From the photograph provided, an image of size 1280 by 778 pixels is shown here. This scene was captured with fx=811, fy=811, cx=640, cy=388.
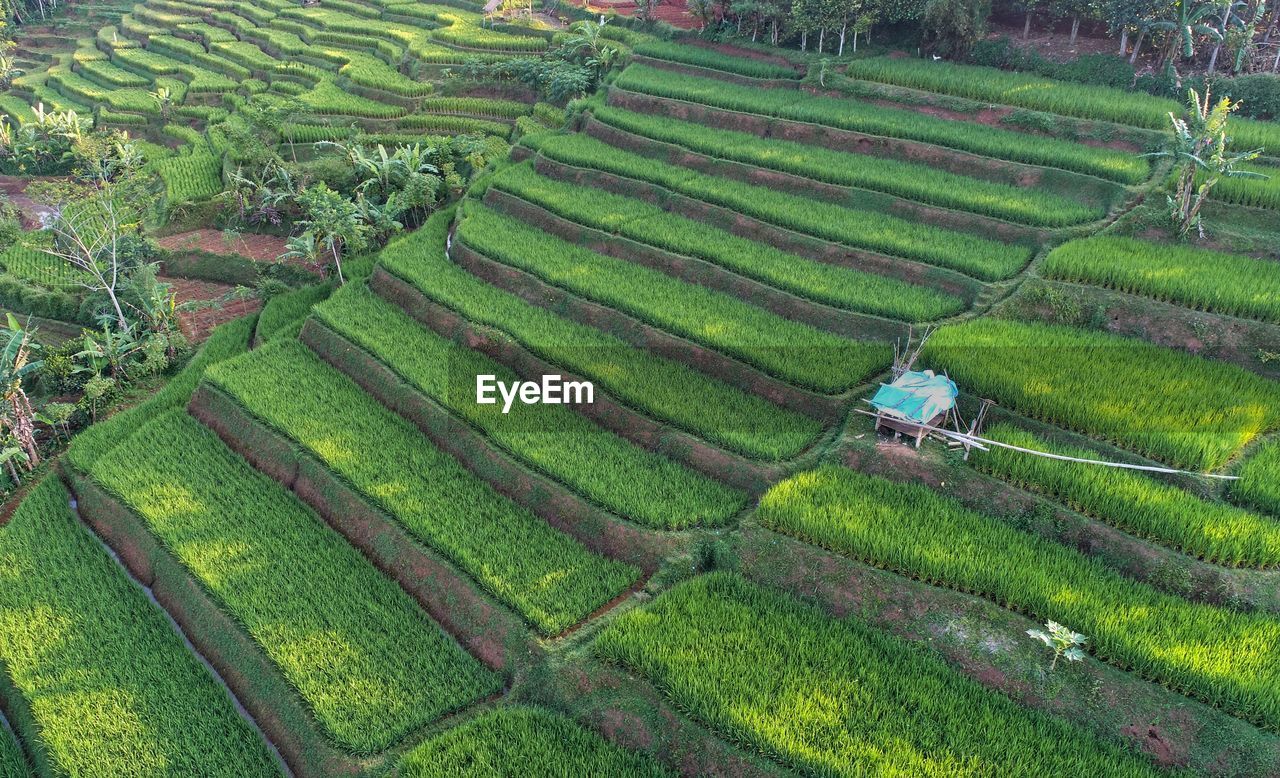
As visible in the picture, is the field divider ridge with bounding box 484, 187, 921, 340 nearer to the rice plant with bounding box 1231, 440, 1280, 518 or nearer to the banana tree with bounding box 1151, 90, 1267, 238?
the rice plant with bounding box 1231, 440, 1280, 518

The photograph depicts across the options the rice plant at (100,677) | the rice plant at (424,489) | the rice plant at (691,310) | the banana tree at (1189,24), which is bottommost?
the rice plant at (100,677)

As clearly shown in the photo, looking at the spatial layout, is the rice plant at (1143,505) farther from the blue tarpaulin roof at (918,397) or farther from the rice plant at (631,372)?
the rice plant at (631,372)

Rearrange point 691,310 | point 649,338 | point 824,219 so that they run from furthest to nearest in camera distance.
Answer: point 824,219 < point 691,310 < point 649,338

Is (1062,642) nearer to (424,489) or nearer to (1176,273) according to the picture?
(1176,273)

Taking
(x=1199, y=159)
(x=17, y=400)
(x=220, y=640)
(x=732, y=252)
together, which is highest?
(x=1199, y=159)

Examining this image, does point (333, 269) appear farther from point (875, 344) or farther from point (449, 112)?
point (875, 344)
